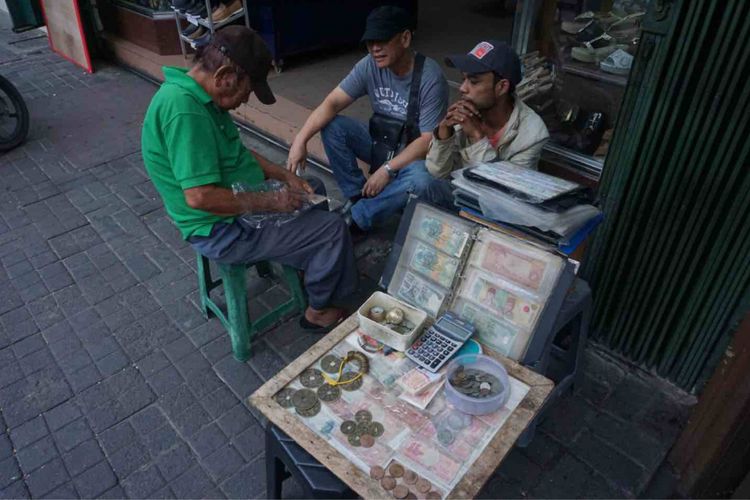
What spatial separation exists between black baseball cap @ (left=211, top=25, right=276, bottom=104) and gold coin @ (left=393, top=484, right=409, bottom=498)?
1.79m

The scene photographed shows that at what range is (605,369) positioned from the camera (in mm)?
2820

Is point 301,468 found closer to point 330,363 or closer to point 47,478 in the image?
point 330,363

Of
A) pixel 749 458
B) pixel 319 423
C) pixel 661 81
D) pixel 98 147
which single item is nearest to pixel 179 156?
pixel 319 423

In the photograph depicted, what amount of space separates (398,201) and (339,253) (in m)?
0.64

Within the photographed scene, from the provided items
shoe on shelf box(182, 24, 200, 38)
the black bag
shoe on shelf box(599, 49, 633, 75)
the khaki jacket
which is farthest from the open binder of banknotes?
shoe on shelf box(182, 24, 200, 38)

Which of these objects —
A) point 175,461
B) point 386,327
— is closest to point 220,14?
point 175,461

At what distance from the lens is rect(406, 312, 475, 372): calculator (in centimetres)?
187

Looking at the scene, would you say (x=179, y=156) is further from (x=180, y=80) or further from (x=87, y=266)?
(x=87, y=266)

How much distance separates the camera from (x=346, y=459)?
1601mm

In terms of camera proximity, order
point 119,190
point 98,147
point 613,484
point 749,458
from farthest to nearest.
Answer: point 98,147, point 119,190, point 613,484, point 749,458

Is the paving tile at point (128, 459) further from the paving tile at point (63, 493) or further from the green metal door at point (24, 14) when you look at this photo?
the green metal door at point (24, 14)

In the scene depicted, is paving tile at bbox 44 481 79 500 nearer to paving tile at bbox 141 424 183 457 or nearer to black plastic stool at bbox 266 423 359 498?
paving tile at bbox 141 424 183 457

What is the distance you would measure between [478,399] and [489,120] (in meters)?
1.40

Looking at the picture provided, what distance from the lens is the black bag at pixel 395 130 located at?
10.3 ft
